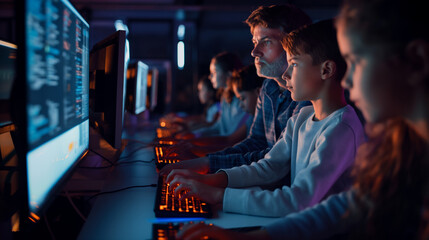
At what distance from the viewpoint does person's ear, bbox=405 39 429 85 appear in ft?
1.77

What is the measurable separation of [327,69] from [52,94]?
2.48 ft

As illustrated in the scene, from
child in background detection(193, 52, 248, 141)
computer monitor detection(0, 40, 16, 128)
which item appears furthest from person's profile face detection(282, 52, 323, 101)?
child in background detection(193, 52, 248, 141)

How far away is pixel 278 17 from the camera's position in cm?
152

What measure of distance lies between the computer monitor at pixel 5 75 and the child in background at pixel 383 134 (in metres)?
0.73

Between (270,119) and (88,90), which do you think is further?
(270,119)

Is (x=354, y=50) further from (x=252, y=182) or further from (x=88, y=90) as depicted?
(x=88, y=90)

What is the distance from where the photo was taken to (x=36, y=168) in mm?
705

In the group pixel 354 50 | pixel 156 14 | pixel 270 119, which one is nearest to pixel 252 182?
pixel 270 119

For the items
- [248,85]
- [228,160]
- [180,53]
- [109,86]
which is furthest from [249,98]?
[180,53]

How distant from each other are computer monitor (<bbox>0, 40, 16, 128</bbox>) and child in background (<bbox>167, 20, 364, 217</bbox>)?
549 millimetres

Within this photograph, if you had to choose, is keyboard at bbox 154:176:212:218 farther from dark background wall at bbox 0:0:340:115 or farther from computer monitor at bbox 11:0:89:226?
dark background wall at bbox 0:0:340:115

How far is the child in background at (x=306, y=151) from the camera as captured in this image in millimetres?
919

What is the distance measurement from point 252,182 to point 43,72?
75 cm

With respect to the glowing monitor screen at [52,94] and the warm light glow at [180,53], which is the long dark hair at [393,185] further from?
the warm light glow at [180,53]
